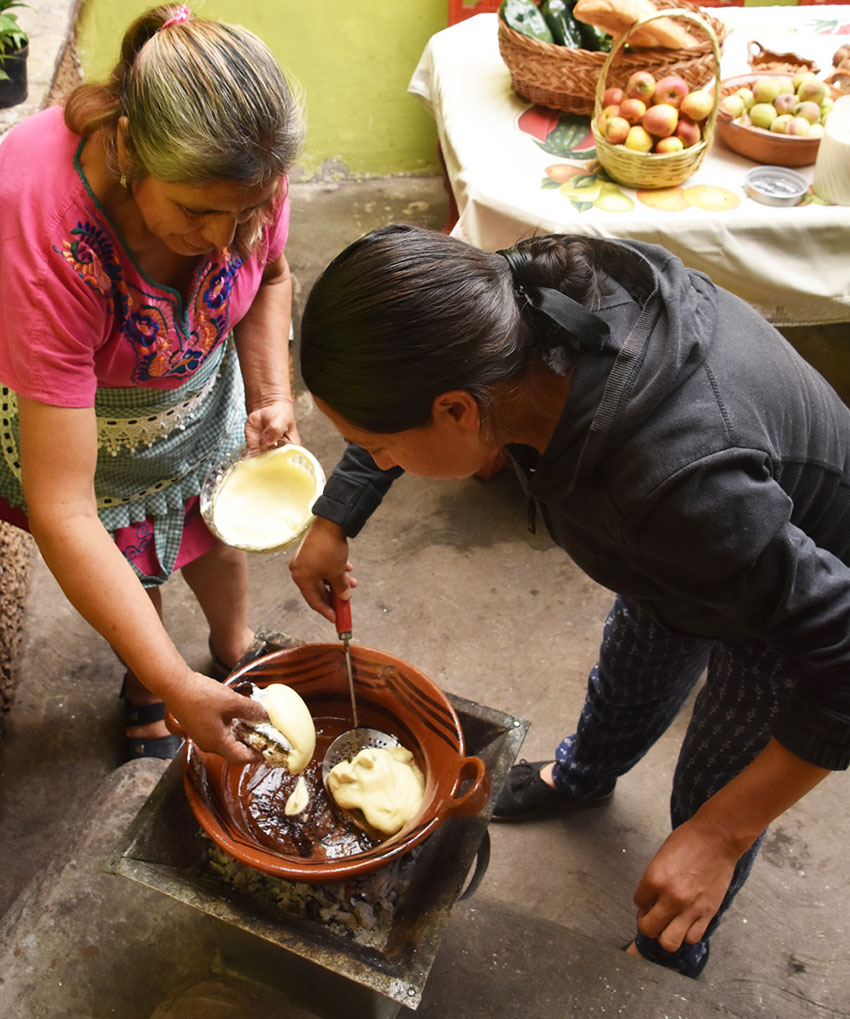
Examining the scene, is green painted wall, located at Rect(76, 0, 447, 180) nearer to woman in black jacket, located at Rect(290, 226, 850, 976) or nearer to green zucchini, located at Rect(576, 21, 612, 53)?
green zucchini, located at Rect(576, 21, 612, 53)

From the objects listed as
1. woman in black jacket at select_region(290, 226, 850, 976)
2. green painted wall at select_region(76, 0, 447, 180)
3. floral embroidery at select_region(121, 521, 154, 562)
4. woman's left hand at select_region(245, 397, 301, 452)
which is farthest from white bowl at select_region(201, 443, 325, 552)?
green painted wall at select_region(76, 0, 447, 180)

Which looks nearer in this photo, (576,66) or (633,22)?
(633,22)

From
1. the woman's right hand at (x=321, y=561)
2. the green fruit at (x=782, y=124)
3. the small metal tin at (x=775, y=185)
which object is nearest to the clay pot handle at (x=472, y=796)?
the woman's right hand at (x=321, y=561)

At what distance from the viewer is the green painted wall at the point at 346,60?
395 centimetres

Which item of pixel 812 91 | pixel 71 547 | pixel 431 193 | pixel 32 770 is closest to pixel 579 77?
pixel 812 91

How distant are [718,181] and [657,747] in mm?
1669

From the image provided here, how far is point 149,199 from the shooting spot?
4.29 ft

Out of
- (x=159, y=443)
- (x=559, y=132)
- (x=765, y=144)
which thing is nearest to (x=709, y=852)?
(x=159, y=443)

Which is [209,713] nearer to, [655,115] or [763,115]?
[655,115]

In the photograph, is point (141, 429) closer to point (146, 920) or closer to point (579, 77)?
point (146, 920)

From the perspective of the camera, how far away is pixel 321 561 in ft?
5.09

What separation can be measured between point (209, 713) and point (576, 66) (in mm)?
2290

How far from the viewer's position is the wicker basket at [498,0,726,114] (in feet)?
8.34

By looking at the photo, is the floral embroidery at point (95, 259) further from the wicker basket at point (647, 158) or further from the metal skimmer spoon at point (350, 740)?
the wicker basket at point (647, 158)
